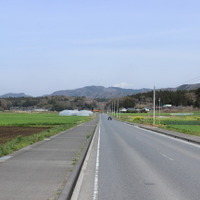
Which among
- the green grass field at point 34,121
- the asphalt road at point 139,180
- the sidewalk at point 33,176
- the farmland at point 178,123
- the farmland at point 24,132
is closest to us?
the sidewalk at point 33,176

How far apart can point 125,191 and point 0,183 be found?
10.5 ft

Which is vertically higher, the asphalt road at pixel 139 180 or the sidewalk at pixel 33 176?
the sidewalk at pixel 33 176

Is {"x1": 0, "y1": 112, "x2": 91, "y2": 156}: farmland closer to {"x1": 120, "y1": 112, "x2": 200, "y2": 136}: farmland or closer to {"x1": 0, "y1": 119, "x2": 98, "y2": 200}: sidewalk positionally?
{"x1": 0, "y1": 119, "x2": 98, "y2": 200}: sidewalk

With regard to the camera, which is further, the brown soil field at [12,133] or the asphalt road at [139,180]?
the brown soil field at [12,133]

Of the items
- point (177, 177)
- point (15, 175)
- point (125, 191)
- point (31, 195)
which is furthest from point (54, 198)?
point (177, 177)

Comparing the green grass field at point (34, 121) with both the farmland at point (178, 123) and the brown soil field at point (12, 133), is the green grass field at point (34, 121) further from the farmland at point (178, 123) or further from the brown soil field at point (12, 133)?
→ the brown soil field at point (12, 133)

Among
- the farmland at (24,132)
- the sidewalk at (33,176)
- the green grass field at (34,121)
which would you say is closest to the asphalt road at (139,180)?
the sidewalk at (33,176)

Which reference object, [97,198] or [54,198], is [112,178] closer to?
[97,198]

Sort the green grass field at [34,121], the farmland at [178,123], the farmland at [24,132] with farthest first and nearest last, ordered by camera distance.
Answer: the green grass field at [34,121] < the farmland at [178,123] < the farmland at [24,132]

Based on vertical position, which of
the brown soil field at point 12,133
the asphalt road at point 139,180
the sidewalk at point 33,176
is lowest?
the brown soil field at point 12,133

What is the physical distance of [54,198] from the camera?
25.5 ft

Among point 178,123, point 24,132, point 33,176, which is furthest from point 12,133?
point 178,123

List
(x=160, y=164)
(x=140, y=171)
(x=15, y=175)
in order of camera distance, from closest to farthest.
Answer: (x=15, y=175) → (x=140, y=171) → (x=160, y=164)

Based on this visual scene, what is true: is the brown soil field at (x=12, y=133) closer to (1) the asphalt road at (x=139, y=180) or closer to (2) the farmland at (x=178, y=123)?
(1) the asphalt road at (x=139, y=180)
